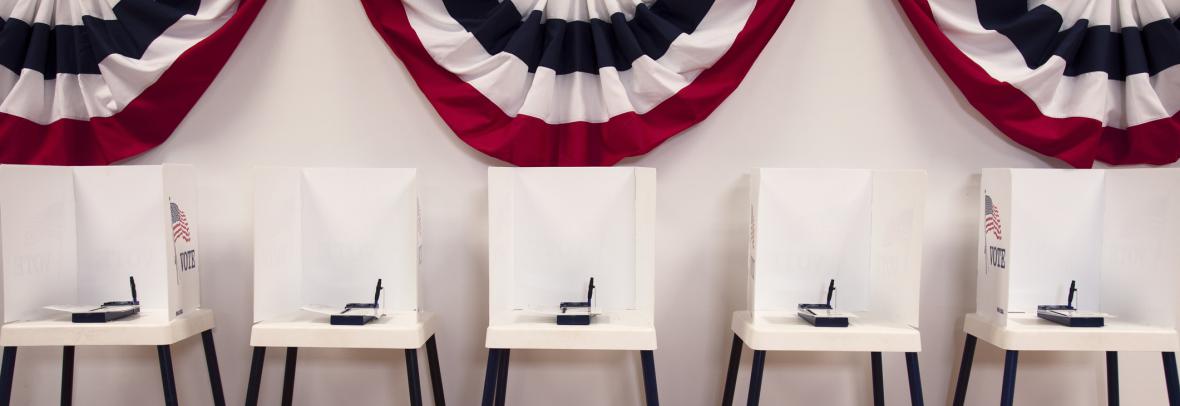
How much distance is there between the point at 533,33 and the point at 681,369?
119cm

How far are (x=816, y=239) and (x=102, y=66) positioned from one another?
2.28 metres

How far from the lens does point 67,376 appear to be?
197cm

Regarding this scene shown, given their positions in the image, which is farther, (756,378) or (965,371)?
(965,371)

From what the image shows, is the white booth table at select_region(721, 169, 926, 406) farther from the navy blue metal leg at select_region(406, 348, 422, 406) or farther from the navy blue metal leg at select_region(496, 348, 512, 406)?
the navy blue metal leg at select_region(406, 348, 422, 406)

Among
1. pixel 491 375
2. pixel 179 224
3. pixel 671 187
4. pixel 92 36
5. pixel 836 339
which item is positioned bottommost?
pixel 491 375

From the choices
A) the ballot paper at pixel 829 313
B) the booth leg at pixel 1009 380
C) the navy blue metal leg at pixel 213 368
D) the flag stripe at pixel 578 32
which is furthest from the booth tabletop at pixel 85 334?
the booth leg at pixel 1009 380

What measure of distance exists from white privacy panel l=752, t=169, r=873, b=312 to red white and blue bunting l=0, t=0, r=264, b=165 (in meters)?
1.81

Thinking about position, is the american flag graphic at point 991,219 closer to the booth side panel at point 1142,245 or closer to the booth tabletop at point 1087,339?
the booth tabletop at point 1087,339

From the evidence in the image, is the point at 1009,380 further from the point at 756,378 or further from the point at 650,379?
the point at 650,379

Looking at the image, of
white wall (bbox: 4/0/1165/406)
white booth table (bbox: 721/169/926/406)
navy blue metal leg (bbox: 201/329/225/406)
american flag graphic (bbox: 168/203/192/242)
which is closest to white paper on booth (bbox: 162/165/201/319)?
american flag graphic (bbox: 168/203/192/242)

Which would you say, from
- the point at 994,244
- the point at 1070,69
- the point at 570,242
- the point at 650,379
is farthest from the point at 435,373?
the point at 1070,69

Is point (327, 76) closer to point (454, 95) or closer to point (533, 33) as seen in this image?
point (454, 95)

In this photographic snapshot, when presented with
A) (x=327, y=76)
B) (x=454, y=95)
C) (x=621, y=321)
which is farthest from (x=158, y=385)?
(x=621, y=321)

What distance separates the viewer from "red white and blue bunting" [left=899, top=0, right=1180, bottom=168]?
1.92 metres
